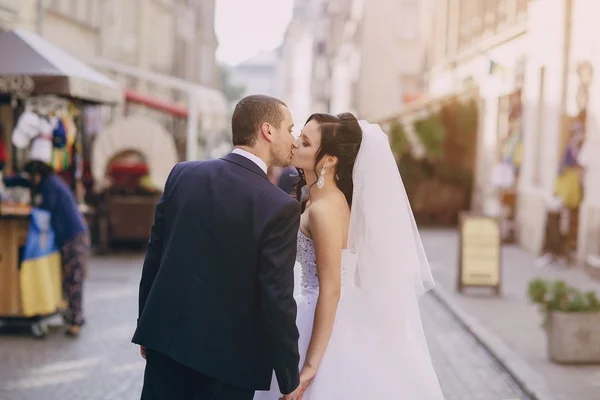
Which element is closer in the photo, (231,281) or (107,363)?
(231,281)

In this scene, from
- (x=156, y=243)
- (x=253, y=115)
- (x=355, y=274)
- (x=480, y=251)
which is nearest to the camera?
(x=253, y=115)

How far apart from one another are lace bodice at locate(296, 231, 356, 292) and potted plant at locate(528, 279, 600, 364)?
13.7 ft

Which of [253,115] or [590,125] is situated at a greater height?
[590,125]

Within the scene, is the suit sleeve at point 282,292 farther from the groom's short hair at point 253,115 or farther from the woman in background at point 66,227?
the woman in background at point 66,227

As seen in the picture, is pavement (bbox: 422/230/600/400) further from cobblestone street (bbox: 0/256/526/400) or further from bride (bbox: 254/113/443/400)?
bride (bbox: 254/113/443/400)

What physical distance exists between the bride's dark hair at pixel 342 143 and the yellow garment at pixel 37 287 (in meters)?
5.44

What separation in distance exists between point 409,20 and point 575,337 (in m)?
36.0

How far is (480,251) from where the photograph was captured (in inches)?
484

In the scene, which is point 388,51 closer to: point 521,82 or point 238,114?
point 521,82

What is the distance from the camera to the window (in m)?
42.0

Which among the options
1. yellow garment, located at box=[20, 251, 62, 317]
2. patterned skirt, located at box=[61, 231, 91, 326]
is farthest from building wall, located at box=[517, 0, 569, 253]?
yellow garment, located at box=[20, 251, 62, 317]

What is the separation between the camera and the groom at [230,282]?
11.1 feet

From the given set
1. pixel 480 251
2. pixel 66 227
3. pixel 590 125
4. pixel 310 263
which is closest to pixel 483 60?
pixel 590 125

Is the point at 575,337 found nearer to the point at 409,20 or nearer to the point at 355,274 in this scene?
the point at 355,274
